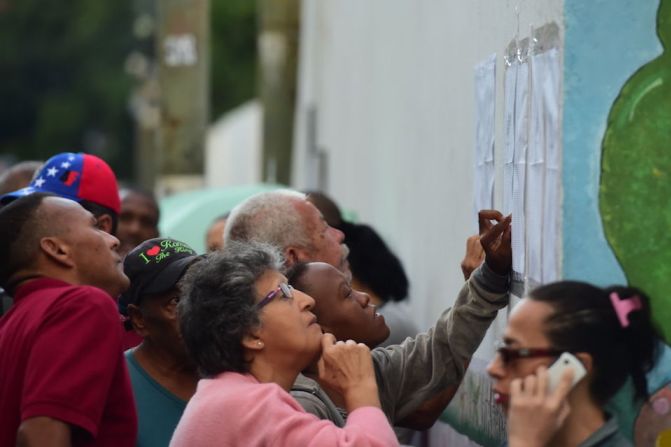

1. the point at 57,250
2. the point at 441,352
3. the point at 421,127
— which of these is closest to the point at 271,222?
the point at 441,352

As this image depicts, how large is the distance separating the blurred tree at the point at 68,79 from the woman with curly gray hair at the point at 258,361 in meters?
45.0

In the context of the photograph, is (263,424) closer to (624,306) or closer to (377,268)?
(624,306)

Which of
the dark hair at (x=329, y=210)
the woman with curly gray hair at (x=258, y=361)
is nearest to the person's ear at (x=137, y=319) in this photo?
the woman with curly gray hair at (x=258, y=361)

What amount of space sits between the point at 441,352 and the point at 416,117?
3051 mm

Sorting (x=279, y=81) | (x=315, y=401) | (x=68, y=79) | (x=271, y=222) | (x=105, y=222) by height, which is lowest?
(x=68, y=79)

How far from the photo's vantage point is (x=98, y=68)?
52.8 metres

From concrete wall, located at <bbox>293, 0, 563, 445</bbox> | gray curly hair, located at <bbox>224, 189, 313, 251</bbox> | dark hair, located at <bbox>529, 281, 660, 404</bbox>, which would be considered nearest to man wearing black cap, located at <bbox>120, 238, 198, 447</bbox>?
gray curly hair, located at <bbox>224, 189, 313, 251</bbox>

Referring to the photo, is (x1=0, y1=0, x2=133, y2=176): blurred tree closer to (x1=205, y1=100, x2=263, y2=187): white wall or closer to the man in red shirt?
(x1=205, y1=100, x2=263, y2=187): white wall

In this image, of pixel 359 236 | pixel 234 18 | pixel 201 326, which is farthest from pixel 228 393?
pixel 234 18

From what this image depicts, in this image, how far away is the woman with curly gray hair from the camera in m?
4.26

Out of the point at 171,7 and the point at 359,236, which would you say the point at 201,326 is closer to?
the point at 359,236

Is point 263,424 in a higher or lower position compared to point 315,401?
higher

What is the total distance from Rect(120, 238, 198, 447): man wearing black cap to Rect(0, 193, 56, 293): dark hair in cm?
49

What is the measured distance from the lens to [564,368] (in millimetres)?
3791
